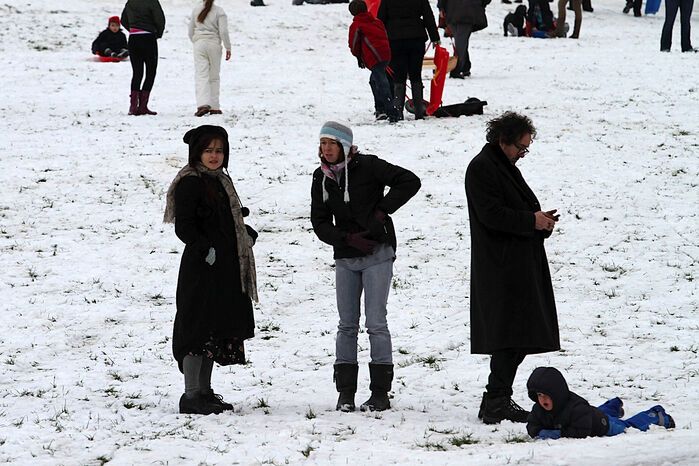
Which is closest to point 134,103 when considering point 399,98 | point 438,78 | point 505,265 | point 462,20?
point 399,98

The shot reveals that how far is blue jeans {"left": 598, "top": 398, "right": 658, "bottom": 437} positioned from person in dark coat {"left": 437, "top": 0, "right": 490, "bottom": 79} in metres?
14.8

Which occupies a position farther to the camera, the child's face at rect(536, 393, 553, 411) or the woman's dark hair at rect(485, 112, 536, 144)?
the woman's dark hair at rect(485, 112, 536, 144)

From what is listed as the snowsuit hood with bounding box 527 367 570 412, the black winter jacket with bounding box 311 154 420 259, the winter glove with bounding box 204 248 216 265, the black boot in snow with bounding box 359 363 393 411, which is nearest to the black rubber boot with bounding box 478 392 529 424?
the snowsuit hood with bounding box 527 367 570 412

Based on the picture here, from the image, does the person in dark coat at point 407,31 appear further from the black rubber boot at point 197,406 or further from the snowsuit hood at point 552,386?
the snowsuit hood at point 552,386

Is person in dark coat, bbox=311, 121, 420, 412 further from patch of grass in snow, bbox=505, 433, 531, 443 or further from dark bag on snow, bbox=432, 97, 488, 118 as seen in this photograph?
dark bag on snow, bbox=432, 97, 488, 118

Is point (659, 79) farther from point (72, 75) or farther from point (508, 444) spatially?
point (508, 444)

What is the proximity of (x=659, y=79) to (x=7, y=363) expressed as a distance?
48.2 feet

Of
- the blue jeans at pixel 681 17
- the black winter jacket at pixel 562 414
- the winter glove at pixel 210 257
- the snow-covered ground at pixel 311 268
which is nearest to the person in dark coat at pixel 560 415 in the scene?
the black winter jacket at pixel 562 414

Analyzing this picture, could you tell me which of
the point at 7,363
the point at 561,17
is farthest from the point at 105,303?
the point at 561,17

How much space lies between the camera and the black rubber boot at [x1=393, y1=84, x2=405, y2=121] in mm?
16500

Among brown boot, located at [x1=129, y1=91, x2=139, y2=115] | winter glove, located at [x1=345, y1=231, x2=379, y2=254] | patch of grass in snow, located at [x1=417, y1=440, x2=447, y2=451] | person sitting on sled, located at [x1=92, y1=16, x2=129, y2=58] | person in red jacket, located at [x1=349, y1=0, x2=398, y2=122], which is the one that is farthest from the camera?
person sitting on sled, located at [x1=92, y1=16, x2=129, y2=58]

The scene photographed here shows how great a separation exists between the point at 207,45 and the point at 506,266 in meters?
11.1

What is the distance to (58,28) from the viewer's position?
26.2 m

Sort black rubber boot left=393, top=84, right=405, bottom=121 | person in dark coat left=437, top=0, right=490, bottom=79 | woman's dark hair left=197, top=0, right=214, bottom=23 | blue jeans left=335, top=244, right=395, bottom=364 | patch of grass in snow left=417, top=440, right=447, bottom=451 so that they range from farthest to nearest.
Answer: person in dark coat left=437, top=0, right=490, bottom=79
woman's dark hair left=197, top=0, right=214, bottom=23
black rubber boot left=393, top=84, right=405, bottom=121
blue jeans left=335, top=244, right=395, bottom=364
patch of grass in snow left=417, top=440, right=447, bottom=451
